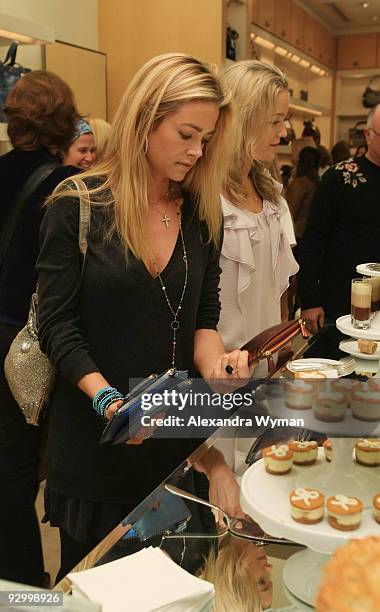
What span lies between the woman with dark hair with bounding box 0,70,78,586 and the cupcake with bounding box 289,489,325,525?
1.41 m

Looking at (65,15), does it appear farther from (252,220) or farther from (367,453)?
(367,453)

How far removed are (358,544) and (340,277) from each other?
8.48 feet

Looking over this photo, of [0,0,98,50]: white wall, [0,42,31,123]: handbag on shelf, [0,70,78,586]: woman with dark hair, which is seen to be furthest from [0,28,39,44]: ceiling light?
[0,70,78,586]: woman with dark hair

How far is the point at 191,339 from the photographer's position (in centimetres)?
167

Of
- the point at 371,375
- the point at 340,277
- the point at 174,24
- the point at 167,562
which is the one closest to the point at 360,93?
the point at 174,24

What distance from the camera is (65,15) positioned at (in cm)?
450

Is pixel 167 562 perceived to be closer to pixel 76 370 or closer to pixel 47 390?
pixel 76 370

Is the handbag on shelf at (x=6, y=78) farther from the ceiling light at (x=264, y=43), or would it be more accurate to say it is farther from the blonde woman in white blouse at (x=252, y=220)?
the ceiling light at (x=264, y=43)

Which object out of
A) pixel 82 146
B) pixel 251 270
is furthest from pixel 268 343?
pixel 82 146

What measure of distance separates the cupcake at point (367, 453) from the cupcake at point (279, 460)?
0.32 feet

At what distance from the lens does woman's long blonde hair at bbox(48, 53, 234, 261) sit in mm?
1491

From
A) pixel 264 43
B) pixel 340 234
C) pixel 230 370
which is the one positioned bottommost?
pixel 230 370

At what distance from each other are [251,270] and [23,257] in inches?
27.6

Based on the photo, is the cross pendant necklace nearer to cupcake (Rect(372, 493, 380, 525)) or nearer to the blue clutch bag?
the blue clutch bag
